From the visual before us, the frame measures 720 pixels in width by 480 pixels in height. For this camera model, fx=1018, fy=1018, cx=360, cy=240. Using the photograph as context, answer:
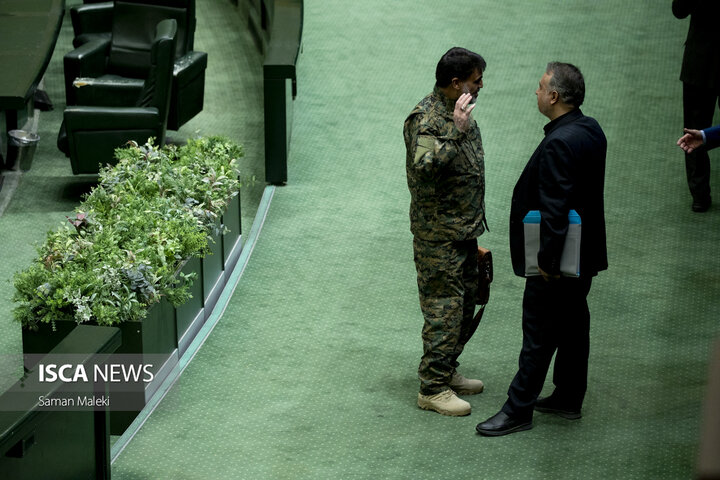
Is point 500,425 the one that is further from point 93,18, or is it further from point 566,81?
point 93,18

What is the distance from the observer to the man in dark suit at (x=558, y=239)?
3.74 m

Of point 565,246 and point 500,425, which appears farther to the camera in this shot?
point 500,425

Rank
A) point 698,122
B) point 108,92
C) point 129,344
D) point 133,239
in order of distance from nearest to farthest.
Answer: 1. point 129,344
2. point 133,239
3. point 698,122
4. point 108,92

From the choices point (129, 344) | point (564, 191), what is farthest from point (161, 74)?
point (564, 191)

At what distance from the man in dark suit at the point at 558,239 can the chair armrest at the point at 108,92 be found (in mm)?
4196

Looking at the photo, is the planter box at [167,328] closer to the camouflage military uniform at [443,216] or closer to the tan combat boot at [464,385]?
the camouflage military uniform at [443,216]

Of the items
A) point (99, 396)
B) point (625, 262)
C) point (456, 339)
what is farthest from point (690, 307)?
point (99, 396)

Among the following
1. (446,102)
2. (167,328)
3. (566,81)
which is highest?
(566,81)

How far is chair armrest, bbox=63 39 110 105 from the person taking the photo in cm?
760

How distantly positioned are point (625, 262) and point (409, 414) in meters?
2.01

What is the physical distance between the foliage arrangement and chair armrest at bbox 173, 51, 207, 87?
1.62 m

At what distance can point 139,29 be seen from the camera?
25.6 feet

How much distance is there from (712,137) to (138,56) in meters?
4.86

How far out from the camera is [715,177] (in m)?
6.68
